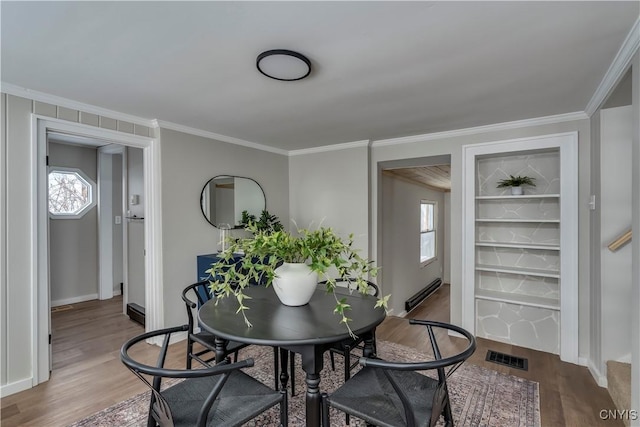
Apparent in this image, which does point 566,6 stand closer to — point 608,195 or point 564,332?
point 608,195

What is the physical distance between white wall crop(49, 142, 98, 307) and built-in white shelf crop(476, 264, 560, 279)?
5421 millimetres

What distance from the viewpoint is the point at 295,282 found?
1.80m

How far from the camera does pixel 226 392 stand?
4.87 ft

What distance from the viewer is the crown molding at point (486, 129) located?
2.88 metres

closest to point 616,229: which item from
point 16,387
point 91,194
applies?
point 16,387

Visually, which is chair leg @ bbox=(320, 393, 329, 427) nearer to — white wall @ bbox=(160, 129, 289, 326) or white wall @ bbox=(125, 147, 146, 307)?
white wall @ bbox=(160, 129, 289, 326)

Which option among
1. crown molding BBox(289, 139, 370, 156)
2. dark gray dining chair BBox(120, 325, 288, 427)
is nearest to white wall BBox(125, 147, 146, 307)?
crown molding BBox(289, 139, 370, 156)

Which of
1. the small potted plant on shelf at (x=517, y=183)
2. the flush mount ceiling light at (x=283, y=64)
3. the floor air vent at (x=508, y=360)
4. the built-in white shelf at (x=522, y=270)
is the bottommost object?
the floor air vent at (x=508, y=360)

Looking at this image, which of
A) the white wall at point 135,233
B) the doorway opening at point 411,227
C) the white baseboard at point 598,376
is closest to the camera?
the white baseboard at point 598,376

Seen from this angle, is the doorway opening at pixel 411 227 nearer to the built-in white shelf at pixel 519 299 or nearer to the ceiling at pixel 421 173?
the ceiling at pixel 421 173

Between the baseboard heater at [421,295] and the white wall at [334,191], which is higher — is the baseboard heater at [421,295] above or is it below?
below

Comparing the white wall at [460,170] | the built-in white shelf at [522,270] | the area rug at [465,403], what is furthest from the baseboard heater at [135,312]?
the built-in white shelf at [522,270]

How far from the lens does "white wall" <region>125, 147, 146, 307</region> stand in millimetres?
3924

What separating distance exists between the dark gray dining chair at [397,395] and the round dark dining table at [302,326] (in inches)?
6.1
